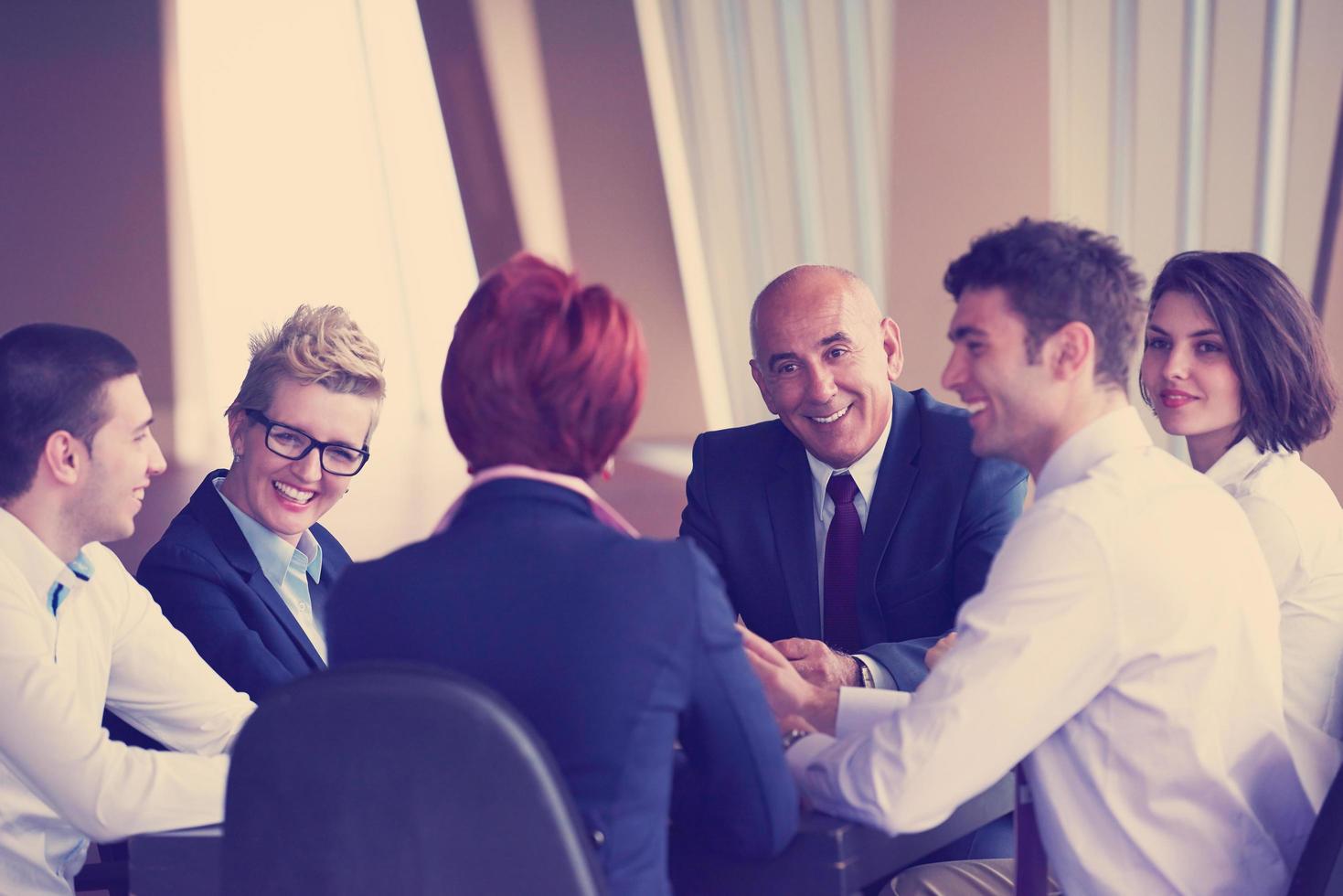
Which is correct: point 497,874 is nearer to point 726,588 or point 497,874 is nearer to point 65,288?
point 726,588

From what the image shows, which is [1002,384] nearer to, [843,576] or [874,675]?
[874,675]

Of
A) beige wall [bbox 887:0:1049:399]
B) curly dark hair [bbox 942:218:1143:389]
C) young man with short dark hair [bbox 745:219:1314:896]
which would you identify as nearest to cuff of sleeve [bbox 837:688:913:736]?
young man with short dark hair [bbox 745:219:1314:896]

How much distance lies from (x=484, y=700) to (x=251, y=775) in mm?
265

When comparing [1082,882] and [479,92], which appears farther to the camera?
[479,92]

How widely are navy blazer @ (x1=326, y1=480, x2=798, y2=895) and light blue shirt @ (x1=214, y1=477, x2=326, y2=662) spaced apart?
3.88ft

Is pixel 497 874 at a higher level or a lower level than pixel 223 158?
lower

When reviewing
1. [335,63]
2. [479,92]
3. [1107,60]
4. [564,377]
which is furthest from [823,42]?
[564,377]

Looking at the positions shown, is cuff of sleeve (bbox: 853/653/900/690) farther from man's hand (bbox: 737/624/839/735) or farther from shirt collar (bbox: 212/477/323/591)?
shirt collar (bbox: 212/477/323/591)

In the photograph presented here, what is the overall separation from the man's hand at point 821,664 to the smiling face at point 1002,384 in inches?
21.8

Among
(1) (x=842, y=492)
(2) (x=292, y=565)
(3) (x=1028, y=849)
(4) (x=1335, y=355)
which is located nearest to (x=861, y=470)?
(1) (x=842, y=492)

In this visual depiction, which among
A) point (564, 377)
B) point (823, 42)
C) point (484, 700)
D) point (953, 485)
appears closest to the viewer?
point (484, 700)

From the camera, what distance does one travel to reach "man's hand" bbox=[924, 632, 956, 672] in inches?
88.4

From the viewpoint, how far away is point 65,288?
4.69m

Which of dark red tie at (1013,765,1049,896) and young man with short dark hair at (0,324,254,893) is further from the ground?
young man with short dark hair at (0,324,254,893)
